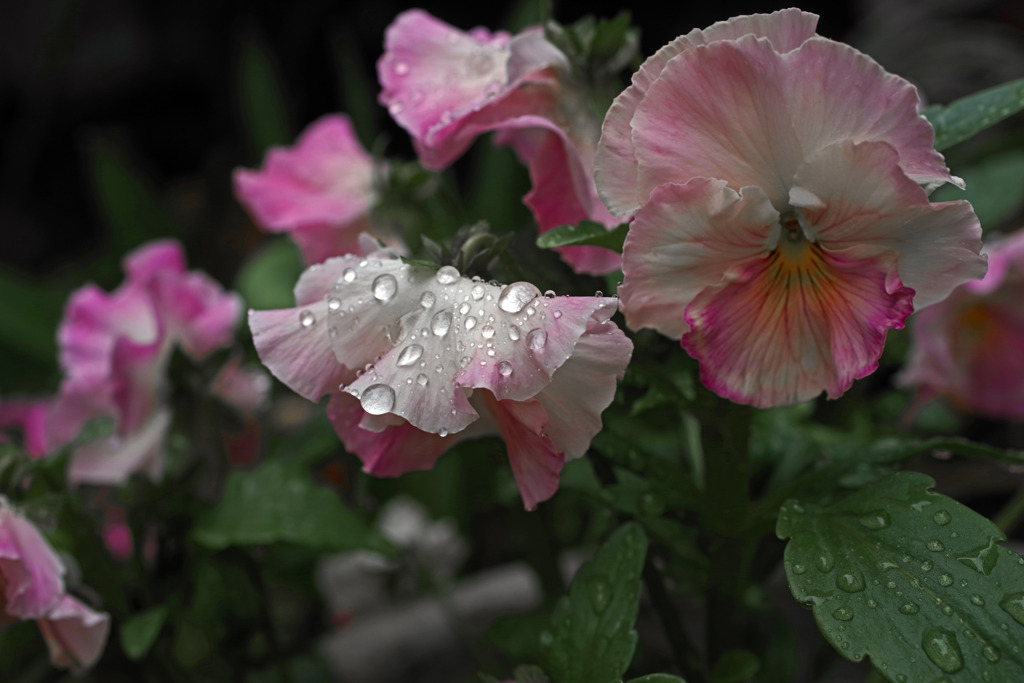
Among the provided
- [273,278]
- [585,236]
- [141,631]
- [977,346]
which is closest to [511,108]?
[585,236]

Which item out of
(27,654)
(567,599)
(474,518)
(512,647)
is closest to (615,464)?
(567,599)

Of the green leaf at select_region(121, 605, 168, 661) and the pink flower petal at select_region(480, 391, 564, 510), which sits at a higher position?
the pink flower petal at select_region(480, 391, 564, 510)

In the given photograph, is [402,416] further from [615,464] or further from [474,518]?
[474,518]

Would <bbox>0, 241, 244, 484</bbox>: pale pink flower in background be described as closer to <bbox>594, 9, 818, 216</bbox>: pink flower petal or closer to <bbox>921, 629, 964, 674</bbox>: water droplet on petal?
<bbox>594, 9, 818, 216</bbox>: pink flower petal

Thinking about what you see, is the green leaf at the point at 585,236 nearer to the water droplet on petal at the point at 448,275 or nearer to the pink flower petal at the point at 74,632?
the water droplet on petal at the point at 448,275

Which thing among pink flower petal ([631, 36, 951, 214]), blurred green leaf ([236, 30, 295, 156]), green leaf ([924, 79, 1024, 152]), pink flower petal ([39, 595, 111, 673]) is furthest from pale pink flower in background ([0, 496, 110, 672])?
blurred green leaf ([236, 30, 295, 156])

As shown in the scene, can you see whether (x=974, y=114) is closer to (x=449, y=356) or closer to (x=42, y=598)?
(x=449, y=356)

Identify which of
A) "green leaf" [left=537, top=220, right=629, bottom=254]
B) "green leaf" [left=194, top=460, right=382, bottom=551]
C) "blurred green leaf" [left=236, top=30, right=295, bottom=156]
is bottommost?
"blurred green leaf" [left=236, top=30, right=295, bottom=156]
